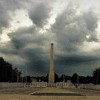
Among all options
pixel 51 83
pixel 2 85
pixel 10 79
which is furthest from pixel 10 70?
pixel 2 85

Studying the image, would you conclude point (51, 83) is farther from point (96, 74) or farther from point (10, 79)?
point (96, 74)

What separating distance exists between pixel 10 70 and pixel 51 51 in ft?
76.7

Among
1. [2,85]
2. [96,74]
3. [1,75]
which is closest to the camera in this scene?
[2,85]

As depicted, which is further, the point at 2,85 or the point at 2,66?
the point at 2,66

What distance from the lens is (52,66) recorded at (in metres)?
149

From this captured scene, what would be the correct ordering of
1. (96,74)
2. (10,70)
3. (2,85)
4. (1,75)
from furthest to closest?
(96,74), (10,70), (1,75), (2,85)

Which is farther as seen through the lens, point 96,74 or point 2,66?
point 96,74

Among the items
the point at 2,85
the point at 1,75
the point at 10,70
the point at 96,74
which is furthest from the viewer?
the point at 96,74

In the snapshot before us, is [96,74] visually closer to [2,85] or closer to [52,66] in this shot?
[52,66]

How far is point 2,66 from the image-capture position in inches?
5709

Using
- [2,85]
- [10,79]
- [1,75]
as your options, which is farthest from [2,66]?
[2,85]

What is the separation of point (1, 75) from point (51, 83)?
93.9 feet

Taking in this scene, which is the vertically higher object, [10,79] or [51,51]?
[51,51]

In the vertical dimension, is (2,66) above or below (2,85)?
above
